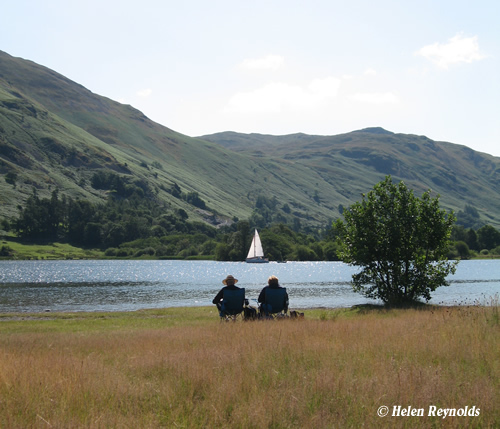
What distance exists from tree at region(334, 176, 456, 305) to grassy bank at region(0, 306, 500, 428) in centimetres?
1955

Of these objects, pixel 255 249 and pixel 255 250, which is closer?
pixel 255 250

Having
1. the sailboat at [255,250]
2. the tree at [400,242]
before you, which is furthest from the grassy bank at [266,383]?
the sailboat at [255,250]

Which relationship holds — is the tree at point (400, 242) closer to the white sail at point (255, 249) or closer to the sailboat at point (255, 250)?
the sailboat at point (255, 250)

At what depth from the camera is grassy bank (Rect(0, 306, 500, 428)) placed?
6199 millimetres

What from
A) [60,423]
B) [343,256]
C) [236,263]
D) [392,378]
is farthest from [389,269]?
[236,263]

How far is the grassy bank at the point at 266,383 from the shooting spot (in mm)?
6199

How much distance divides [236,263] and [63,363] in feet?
487

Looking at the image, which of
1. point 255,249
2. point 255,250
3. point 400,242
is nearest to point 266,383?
point 400,242

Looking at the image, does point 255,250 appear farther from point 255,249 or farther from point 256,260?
point 256,260

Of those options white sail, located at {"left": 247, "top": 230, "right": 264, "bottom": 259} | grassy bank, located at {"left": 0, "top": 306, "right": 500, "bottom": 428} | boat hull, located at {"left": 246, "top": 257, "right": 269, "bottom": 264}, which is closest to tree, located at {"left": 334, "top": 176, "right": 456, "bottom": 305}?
grassy bank, located at {"left": 0, "top": 306, "right": 500, "bottom": 428}

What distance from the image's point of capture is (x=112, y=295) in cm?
5859

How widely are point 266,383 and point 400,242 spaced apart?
2435 cm

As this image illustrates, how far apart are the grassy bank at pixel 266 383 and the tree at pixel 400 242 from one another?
1955cm

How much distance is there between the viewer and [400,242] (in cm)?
3017
